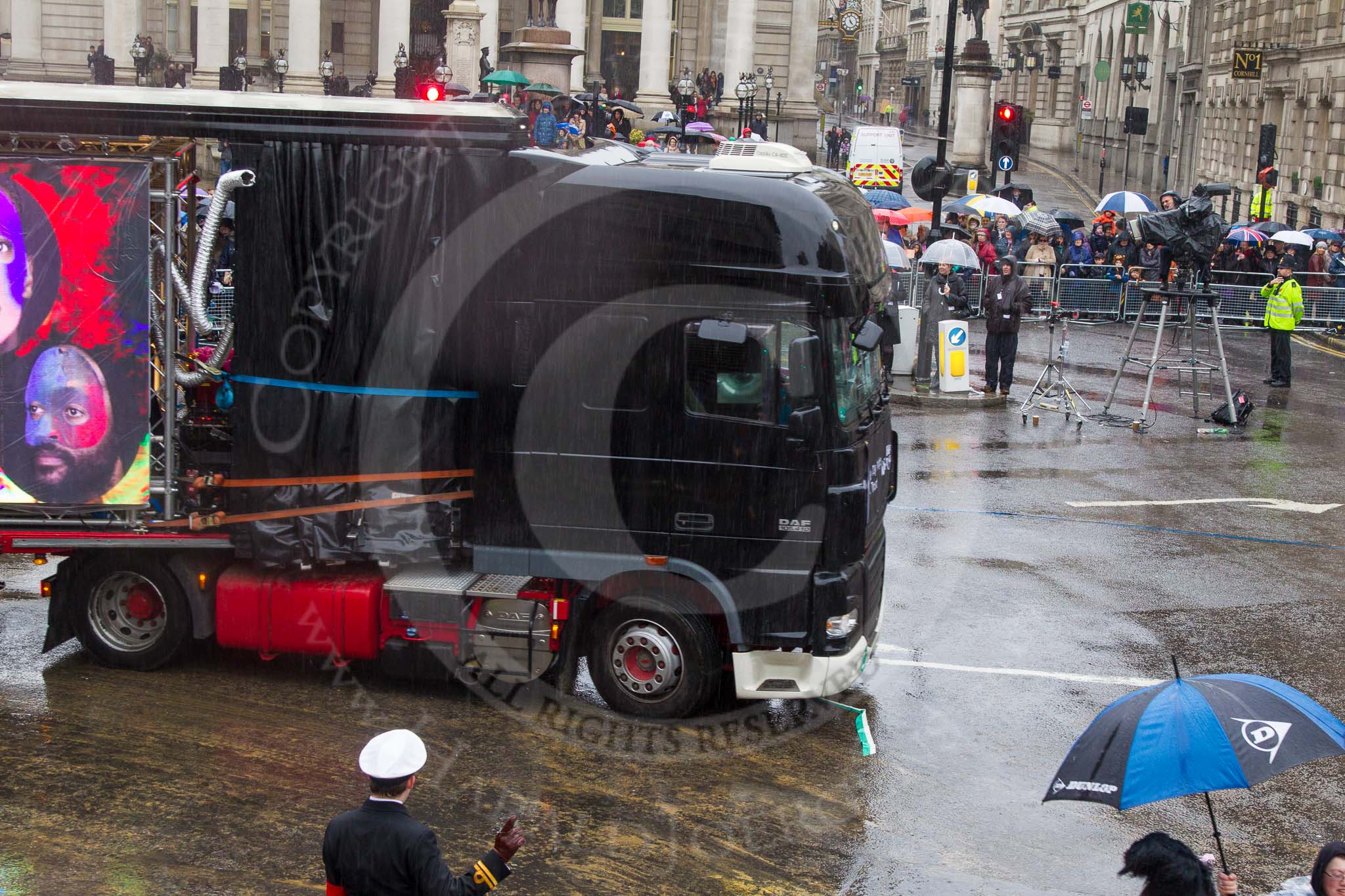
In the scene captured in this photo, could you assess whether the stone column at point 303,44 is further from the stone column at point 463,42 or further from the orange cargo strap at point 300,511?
the orange cargo strap at point 300,511

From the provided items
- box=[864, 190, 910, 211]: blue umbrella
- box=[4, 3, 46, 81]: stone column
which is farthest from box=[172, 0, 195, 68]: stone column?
box=[864, 190, 910, 211]: blue umbrella

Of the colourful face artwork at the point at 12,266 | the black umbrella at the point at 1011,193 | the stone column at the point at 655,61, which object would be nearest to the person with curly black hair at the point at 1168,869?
the colourful face artwork at the point at 12,266

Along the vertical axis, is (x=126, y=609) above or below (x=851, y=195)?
below

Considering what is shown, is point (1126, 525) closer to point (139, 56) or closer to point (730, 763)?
point (730, 763)

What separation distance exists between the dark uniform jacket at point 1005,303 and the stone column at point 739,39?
42917 millimetres

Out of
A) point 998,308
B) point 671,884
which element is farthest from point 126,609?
point 998,308

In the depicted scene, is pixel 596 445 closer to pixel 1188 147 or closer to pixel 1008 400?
pixel 1008 400

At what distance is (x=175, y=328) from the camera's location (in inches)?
364

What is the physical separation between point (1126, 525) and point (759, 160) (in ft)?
24.9

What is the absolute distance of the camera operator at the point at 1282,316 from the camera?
22.6 metres

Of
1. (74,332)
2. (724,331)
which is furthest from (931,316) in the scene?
(74,332)

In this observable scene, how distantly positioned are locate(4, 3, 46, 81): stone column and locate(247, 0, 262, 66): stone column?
10.1m

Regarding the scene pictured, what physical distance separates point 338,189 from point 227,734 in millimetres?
3478

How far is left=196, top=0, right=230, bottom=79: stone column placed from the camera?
189ft
